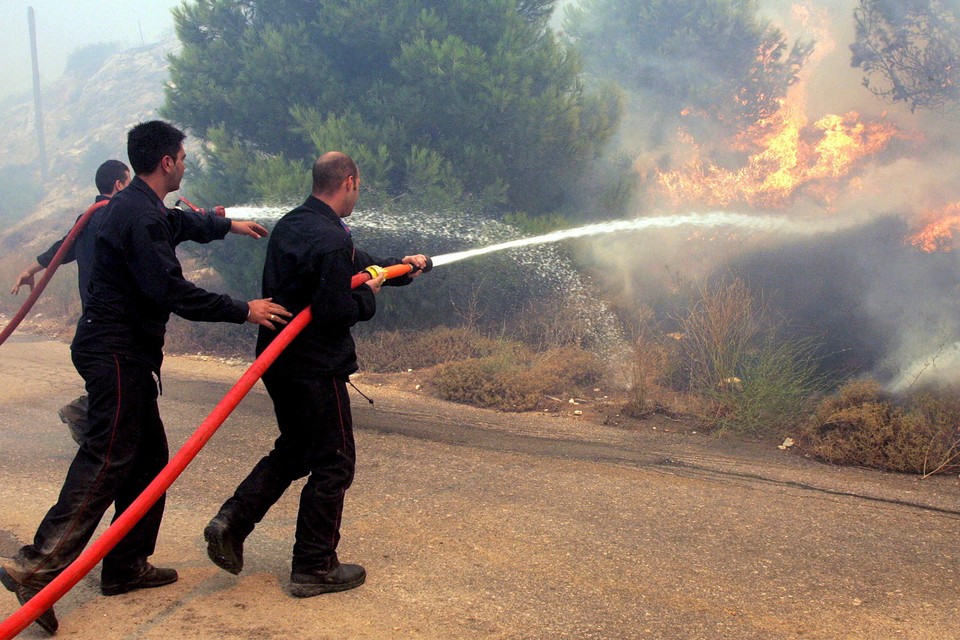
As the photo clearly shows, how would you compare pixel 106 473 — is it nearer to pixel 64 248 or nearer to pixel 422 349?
pixel 64 248

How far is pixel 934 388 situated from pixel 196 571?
17.7 ft

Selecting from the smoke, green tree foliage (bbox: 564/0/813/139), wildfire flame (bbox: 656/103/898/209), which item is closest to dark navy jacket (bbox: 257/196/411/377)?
the smoke

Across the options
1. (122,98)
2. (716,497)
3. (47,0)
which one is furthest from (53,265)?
(47,0)

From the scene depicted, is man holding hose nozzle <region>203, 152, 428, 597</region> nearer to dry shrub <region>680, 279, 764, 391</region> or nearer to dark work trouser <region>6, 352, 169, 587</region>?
dark work trouser <region>6, 352, 169, 587</region>

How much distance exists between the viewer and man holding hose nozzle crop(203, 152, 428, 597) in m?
3.38

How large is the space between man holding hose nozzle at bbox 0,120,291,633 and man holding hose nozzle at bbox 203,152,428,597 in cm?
19

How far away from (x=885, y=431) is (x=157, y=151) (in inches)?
191

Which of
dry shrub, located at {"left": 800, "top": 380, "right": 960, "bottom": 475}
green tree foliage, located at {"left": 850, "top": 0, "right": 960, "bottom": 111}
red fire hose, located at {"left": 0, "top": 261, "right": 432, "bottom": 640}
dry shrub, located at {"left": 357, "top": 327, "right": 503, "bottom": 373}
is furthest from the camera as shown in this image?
green tree foliage, located at {"left": 850, "top": 0, "right": 960, "bottom": 111}

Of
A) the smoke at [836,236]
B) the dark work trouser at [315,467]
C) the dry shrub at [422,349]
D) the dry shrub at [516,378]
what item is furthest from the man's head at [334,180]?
the smoke at [836,236]

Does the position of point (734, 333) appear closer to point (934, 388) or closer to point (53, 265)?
point (934, 388)

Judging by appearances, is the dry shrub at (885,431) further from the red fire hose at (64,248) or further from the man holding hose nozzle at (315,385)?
the red fire hose at (64,248)

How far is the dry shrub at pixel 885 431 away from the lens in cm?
514

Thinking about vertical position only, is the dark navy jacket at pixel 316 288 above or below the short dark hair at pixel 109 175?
below

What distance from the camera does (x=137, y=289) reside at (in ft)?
11.2
